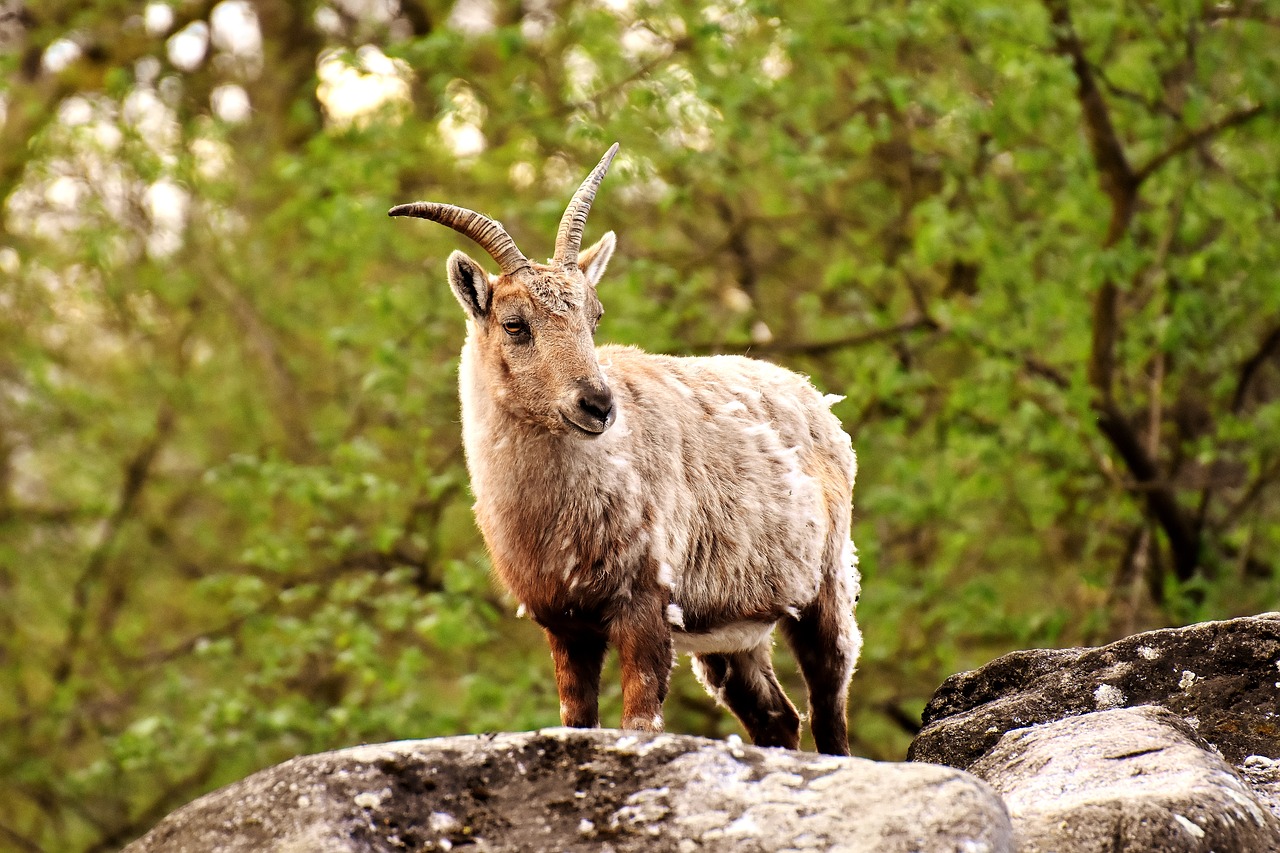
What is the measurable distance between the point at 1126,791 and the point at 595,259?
3.60 metres

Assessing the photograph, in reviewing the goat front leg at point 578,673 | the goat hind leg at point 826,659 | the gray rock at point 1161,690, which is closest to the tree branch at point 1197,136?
the goat hind leg at point 826,659

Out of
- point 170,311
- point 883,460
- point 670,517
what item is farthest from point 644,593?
point 170,311

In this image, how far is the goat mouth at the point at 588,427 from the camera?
5.91 meters

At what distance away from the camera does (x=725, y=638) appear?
22.0 feet

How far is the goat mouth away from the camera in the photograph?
5.91 meters

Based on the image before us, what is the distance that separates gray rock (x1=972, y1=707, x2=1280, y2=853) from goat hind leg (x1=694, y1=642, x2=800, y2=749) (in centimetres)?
196

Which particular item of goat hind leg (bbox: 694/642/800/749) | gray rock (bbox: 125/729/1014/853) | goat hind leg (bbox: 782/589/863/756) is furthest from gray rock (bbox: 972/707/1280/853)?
goat hind leg (bbox: 694/642/800/749)

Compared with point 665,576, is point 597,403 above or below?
above

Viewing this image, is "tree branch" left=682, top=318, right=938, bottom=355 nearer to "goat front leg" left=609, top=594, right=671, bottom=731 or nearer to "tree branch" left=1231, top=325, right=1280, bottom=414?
"tree branch" left=1231, top=325, right=1280, bottom=414

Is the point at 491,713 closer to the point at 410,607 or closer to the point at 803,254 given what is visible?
the point at 410,607

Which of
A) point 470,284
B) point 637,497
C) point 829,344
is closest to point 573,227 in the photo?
point 470,284

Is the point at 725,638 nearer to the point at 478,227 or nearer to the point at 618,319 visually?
the point at 478,227

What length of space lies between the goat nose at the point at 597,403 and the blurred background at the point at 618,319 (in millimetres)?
5640

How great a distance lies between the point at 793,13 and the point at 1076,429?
471cm
